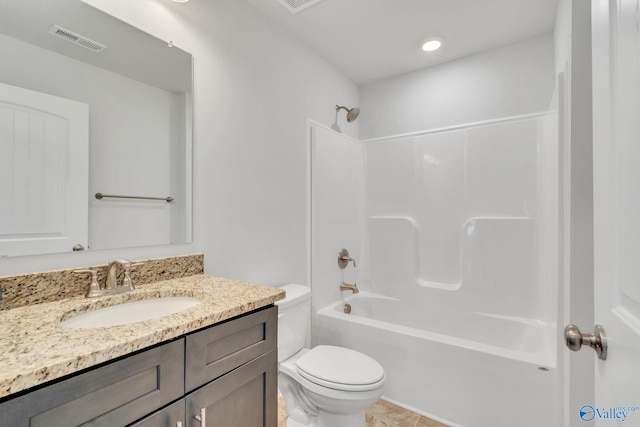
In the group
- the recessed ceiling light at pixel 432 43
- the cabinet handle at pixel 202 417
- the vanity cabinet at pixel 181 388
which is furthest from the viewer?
the recessed ceiling light at pixel 432 43

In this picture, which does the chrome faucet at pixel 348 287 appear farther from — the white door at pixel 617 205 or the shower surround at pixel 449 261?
the white door at pixel 617 205

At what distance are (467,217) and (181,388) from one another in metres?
2.29

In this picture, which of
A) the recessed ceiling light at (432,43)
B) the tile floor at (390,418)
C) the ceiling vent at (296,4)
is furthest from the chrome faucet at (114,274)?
the recessed ceiling light at (432,43)

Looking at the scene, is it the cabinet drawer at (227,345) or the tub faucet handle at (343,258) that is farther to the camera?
the tub faucet handle at (343,258)

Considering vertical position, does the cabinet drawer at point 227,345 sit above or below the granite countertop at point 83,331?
below

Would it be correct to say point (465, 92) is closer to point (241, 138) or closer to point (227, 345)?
point (241, 138)

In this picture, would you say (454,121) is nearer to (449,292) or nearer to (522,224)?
(522,224)

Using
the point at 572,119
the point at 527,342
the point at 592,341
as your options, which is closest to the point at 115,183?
the point at 592,341

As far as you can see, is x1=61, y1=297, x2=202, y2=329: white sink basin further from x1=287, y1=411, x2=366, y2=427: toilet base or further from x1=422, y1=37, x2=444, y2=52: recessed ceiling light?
x1=422, y1=37, x2=444, y2=52: recessed ceiling light

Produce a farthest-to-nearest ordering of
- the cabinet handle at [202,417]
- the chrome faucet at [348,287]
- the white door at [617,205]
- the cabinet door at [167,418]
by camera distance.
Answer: the chrome faucet at [348,287] → the cabinet handle at [202,417] → the cabinet door at [167,418] → the white door at [617,205]

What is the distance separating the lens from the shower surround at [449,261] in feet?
5.58

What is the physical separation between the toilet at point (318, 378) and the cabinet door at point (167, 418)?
798 millimetres

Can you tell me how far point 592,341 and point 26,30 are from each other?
188 cm

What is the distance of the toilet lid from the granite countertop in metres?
0.63
